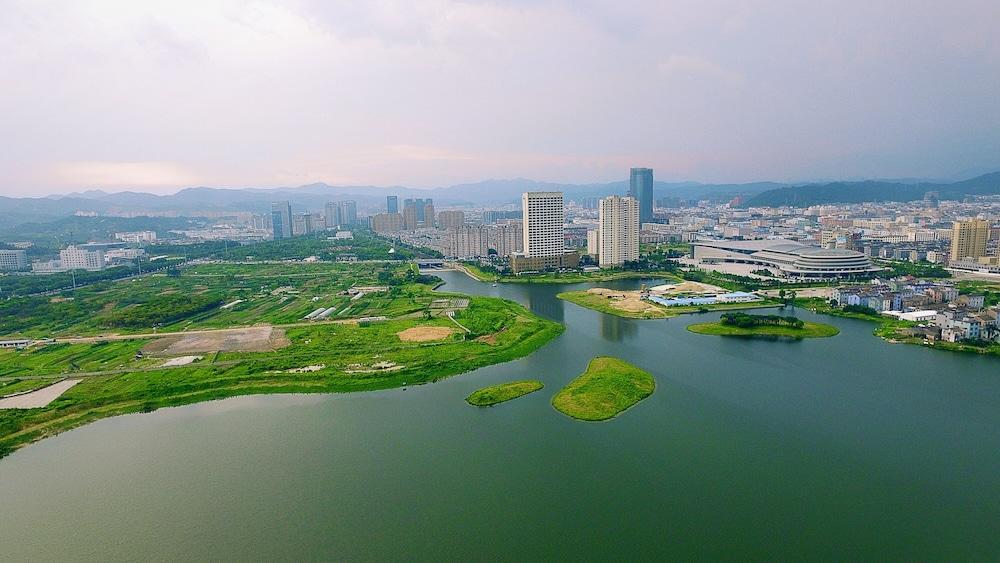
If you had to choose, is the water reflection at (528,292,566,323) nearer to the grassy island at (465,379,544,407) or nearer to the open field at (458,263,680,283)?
the open field at (458,263,680,283)

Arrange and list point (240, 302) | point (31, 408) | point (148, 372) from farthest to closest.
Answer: point (240, 302), point (148, 372), point (31, 408)

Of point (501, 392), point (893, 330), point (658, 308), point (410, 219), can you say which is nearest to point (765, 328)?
point (893, 330)

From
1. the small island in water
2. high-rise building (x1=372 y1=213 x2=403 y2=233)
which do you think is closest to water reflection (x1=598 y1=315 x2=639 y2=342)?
the small island in water

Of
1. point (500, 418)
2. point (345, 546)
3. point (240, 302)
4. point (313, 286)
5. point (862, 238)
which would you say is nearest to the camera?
point (345, 546)

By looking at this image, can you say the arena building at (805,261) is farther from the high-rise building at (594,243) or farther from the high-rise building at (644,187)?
the high-rise building at (644,187)

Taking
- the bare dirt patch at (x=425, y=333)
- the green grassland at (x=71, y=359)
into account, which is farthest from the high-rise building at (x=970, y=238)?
the green grassland at (x=71, y=359)

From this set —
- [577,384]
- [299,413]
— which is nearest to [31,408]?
[299,413]

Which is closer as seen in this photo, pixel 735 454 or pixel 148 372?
pixel 735 454

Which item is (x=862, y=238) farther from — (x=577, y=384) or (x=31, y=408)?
(x=31, y=408)
